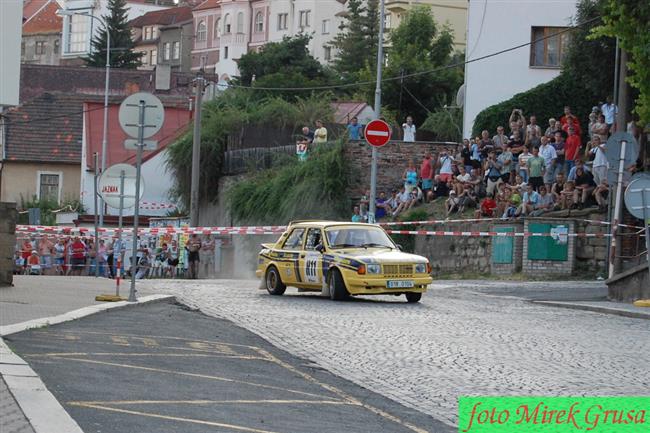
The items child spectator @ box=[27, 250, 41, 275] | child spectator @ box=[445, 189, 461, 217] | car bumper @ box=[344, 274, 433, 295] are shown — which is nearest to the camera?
car bumper @ box=[344, 274, 433, 295]

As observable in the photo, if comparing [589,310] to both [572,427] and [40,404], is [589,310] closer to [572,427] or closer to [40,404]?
[40,404]

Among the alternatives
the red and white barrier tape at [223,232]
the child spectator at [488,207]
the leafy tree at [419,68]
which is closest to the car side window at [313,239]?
the red and white barrier tape at [223,232]

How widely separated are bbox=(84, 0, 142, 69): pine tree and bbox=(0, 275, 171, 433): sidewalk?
106861 millimetres

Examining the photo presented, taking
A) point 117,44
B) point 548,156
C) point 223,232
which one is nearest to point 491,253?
point 548,156

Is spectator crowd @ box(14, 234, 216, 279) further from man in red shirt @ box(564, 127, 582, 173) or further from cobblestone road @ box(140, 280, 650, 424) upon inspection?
cobblestone road @ box(140, 280, 650, 424)

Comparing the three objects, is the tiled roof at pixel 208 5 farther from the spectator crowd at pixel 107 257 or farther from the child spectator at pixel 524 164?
the child spectator at pixel 524 164

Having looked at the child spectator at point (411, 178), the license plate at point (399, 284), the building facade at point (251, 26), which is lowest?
the license plate at point (399, 284)

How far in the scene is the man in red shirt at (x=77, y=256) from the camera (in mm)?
43938

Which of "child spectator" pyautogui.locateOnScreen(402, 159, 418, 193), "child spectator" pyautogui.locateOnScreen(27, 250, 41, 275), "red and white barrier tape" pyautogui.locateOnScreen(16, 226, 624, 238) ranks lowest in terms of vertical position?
"child spectator" pyautogui.locateOnScreen(27, 250, 41, 275)

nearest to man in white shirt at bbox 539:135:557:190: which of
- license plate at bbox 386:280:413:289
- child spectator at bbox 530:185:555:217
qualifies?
child spectator at bbox 530:185:555:217

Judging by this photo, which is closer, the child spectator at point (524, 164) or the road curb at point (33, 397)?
the road curb at point (33, 397)

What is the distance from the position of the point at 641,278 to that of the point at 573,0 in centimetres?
2858

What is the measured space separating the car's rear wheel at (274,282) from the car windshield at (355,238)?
1290 millimetres

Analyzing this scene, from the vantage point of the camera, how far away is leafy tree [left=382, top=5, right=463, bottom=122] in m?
73.9
